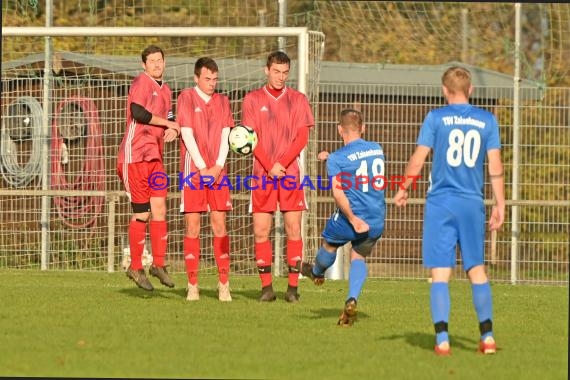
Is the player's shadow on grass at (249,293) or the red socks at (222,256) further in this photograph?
the player's shadow on grass at (249,293)

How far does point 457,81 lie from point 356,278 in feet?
7.04

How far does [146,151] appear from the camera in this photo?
44.4ft

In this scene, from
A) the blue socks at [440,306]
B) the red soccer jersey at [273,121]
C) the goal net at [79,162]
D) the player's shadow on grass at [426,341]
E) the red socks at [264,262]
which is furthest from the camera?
the goal net at [79,162]

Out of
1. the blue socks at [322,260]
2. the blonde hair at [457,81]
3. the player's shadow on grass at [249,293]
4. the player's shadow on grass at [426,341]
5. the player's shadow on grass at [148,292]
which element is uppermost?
the blonde hair at [457,81]

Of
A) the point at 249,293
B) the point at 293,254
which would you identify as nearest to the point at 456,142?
the point at 293,254

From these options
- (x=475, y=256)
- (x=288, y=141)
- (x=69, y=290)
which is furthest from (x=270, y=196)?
(x=475, y=256)

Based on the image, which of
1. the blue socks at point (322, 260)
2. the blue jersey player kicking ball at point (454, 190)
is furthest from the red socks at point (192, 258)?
the blue jersey player kicking ball at point (454, 190)

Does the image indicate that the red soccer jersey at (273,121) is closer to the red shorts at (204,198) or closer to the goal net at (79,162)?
the red shorts at (204,198)

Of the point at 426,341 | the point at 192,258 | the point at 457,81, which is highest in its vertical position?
the point at 457,81

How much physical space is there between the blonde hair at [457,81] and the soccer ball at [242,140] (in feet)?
11.3

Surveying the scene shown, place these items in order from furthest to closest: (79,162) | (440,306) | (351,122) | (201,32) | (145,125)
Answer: (79,162) → (201,32) → (145,125) → (351,122) → (440,306)

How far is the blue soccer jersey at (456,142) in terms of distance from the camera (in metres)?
9.70

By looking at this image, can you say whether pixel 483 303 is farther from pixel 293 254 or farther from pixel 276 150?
pixel 276 150

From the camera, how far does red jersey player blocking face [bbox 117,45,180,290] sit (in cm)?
1332
